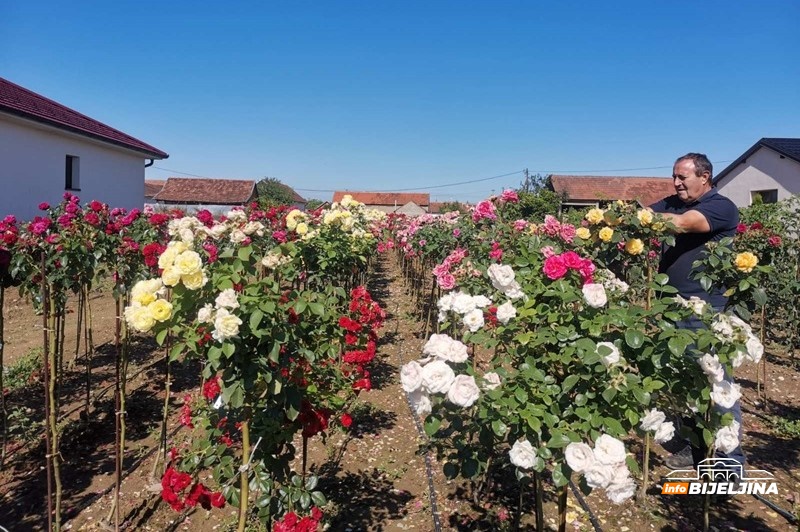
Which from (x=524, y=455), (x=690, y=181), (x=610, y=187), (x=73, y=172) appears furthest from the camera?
(x=610, y=187)

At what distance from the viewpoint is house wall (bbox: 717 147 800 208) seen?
14019mm

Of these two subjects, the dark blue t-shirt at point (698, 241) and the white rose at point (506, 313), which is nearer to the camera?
the white rose at point (506, 313)

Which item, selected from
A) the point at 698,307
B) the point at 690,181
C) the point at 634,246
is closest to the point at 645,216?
the point at 634,246

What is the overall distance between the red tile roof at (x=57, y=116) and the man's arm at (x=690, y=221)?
12.2 metres

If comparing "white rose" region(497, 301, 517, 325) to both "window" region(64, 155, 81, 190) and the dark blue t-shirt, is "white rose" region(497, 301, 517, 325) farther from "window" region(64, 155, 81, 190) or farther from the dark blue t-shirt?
"window" region(64, 155, 81, 190)

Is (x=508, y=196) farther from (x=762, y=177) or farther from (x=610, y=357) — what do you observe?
(x=762, y=177)

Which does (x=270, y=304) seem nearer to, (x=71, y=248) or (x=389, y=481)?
(x=389, y=481)

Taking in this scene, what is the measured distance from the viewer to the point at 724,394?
156 cm

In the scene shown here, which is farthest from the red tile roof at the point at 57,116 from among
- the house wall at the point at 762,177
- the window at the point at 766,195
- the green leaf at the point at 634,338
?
the house wall at the point at 762,177

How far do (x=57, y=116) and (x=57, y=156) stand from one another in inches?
52.2

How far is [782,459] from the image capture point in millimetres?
3379

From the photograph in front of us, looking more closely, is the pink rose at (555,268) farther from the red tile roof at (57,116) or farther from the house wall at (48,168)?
the house wall at (48,168)

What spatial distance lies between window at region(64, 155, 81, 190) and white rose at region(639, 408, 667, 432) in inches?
592

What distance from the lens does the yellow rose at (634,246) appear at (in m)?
2.68
